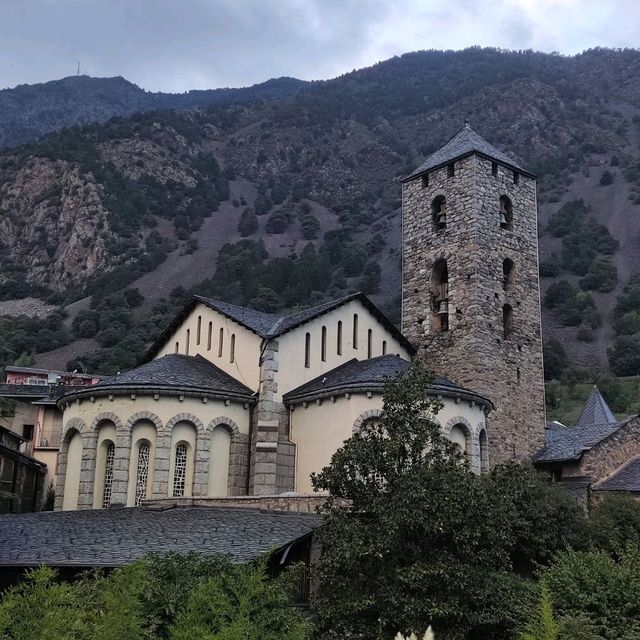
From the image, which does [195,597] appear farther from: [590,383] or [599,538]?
[590,383]

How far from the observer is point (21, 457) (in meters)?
38.0

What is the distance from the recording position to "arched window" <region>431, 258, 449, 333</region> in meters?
34.0

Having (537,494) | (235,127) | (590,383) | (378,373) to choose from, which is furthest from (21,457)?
(235,127)

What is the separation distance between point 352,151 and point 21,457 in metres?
131

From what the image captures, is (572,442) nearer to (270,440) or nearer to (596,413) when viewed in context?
(270,440)

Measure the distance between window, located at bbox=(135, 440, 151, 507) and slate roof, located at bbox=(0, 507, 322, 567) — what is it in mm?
1782

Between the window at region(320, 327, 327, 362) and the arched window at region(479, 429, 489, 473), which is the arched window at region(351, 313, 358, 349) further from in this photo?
the arched window at region(479, 429, 489, 473)

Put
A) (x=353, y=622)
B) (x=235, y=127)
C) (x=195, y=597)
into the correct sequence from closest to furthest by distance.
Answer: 1. (x=195, y=597)
2. (x=353, y=622)
3. (x=235, y=127)

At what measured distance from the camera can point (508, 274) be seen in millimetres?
34969

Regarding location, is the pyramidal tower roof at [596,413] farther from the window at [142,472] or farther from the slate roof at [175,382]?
the window at [142,472]

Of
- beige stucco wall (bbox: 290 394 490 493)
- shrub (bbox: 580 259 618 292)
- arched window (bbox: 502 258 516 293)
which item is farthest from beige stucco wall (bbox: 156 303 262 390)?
shrub (bbox: 580 259 618 292)

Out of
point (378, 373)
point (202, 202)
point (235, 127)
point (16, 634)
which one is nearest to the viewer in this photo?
point (16, 634)

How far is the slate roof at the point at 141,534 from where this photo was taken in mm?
18734

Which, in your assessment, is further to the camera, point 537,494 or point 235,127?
point 235,127
